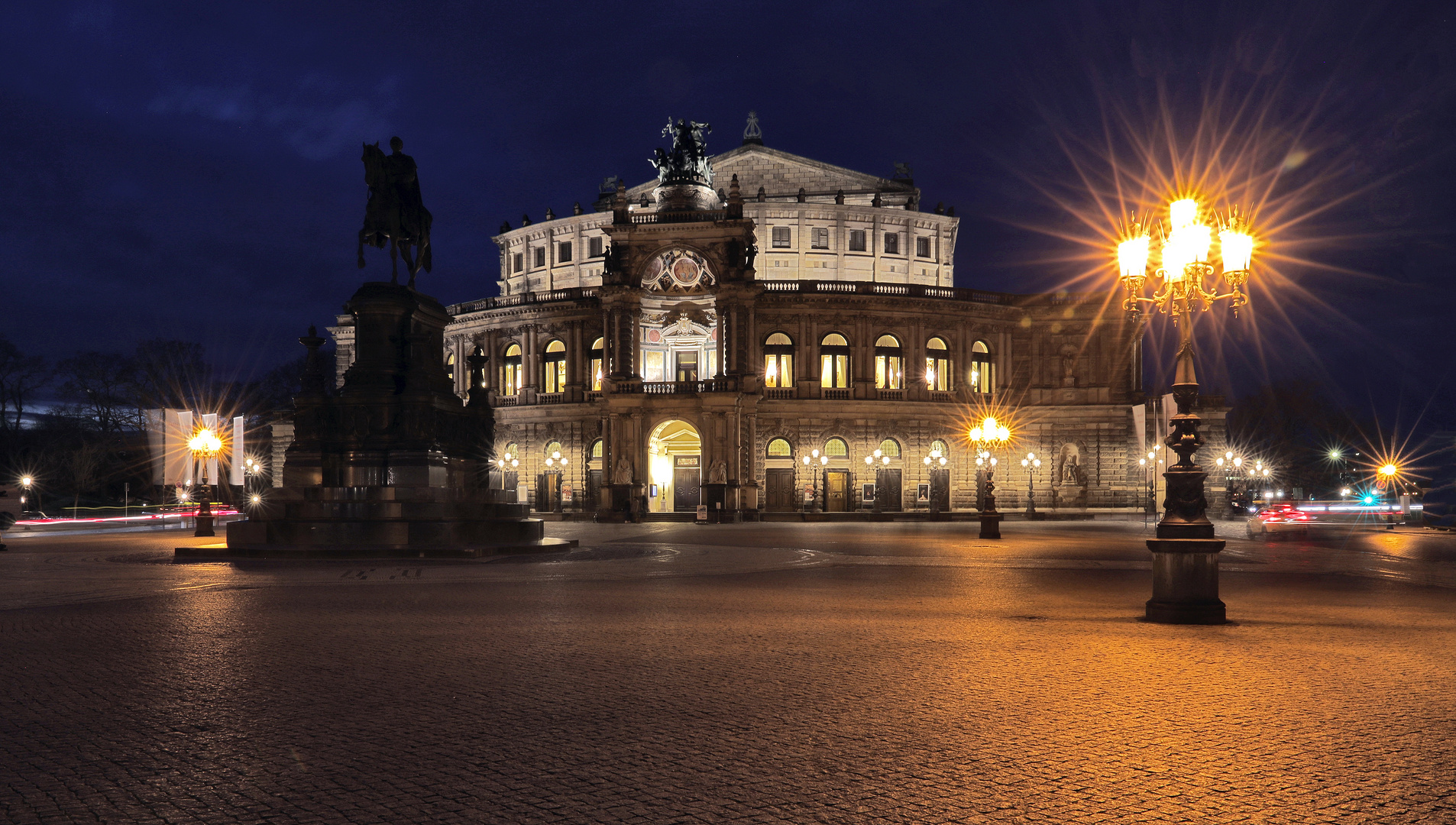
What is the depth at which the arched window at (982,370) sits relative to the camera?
6744 cm

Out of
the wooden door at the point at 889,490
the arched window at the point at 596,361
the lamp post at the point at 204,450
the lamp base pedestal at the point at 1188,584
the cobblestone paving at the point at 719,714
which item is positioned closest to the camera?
the cobblestone paving at the point at 719,714

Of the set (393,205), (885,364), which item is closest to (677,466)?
(885,364)

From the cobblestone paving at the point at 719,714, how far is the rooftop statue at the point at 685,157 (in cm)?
5848

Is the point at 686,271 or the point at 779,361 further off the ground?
the point at 686,271

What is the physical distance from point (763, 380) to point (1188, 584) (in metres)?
50.1

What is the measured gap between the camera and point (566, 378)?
6606cm

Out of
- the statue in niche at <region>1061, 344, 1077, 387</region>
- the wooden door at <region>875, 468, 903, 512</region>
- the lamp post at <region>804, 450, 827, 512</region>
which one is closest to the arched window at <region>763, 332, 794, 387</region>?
the lamp post at <region>804, 450, 827, 512</region>

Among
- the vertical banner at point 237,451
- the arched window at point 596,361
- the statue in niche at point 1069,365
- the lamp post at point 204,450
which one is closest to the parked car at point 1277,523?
the statue in niche at point 1069,365

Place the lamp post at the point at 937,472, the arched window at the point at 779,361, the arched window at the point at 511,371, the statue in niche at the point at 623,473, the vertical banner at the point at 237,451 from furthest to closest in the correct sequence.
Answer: the arched window at the point at 511,371
the lamp post at the point at 937,472
the arched window at the point at 779,361
the statue in niche at the point at 623,473
the vertical banner at the point at 237,451

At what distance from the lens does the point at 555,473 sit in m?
65.5

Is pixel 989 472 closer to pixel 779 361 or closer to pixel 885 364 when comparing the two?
pixel 779 361

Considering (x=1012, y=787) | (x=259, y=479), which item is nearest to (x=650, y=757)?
(x=1012, y=787)

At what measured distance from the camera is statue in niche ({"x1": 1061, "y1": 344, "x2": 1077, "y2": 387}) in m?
67.8

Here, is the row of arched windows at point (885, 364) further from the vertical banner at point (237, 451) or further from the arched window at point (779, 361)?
the vertical banner at point (237, 451)
